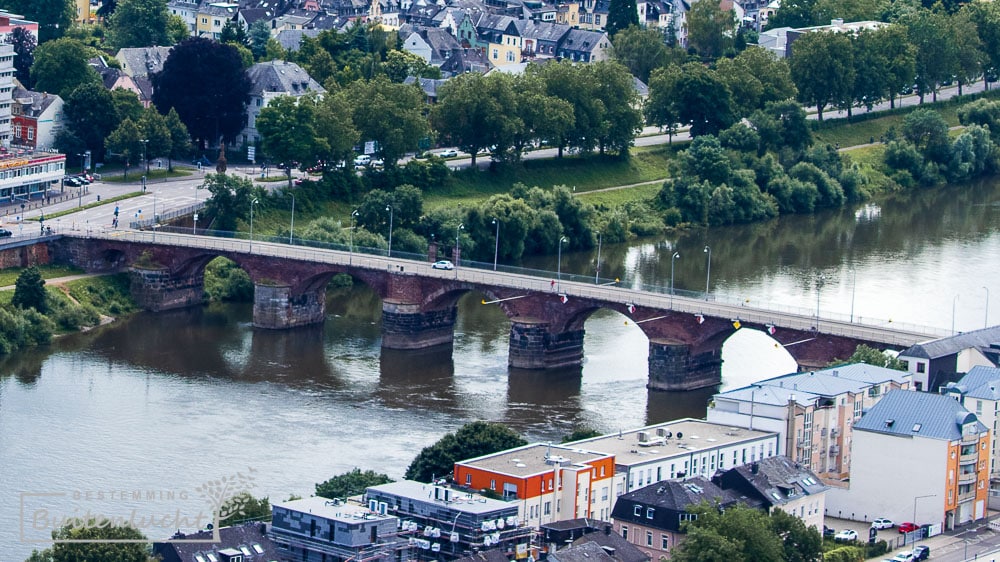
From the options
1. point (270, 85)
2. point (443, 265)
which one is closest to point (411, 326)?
point (443, 265)

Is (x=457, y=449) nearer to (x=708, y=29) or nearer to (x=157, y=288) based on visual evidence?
(x=157, y=288)

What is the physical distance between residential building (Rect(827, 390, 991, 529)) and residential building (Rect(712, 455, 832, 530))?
10.1ft

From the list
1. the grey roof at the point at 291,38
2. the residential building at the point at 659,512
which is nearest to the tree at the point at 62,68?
the grey roof at the point at 291,38

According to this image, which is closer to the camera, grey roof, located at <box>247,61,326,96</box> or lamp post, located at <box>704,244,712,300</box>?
lamp post, located at <box>704,244,712,300</box>

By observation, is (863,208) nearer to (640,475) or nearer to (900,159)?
(900,159)

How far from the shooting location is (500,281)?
117500 mm

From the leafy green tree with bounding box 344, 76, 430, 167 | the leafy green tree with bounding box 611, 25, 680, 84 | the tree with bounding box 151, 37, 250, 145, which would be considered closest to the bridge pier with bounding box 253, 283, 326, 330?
the leafy green tree with bounding box 344, 76, 430, 167

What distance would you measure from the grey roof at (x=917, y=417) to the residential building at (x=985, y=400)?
5.59ft

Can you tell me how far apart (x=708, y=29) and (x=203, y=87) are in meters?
62.7

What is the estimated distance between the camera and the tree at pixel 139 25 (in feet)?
572

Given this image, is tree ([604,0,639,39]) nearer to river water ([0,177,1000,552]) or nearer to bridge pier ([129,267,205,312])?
river water ([0,177,1000,552])

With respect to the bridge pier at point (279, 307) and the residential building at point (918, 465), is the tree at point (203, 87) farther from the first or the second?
the residential building at point (918, 465)

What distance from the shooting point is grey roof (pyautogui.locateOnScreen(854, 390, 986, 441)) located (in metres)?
89.6

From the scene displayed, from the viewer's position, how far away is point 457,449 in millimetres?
86938
